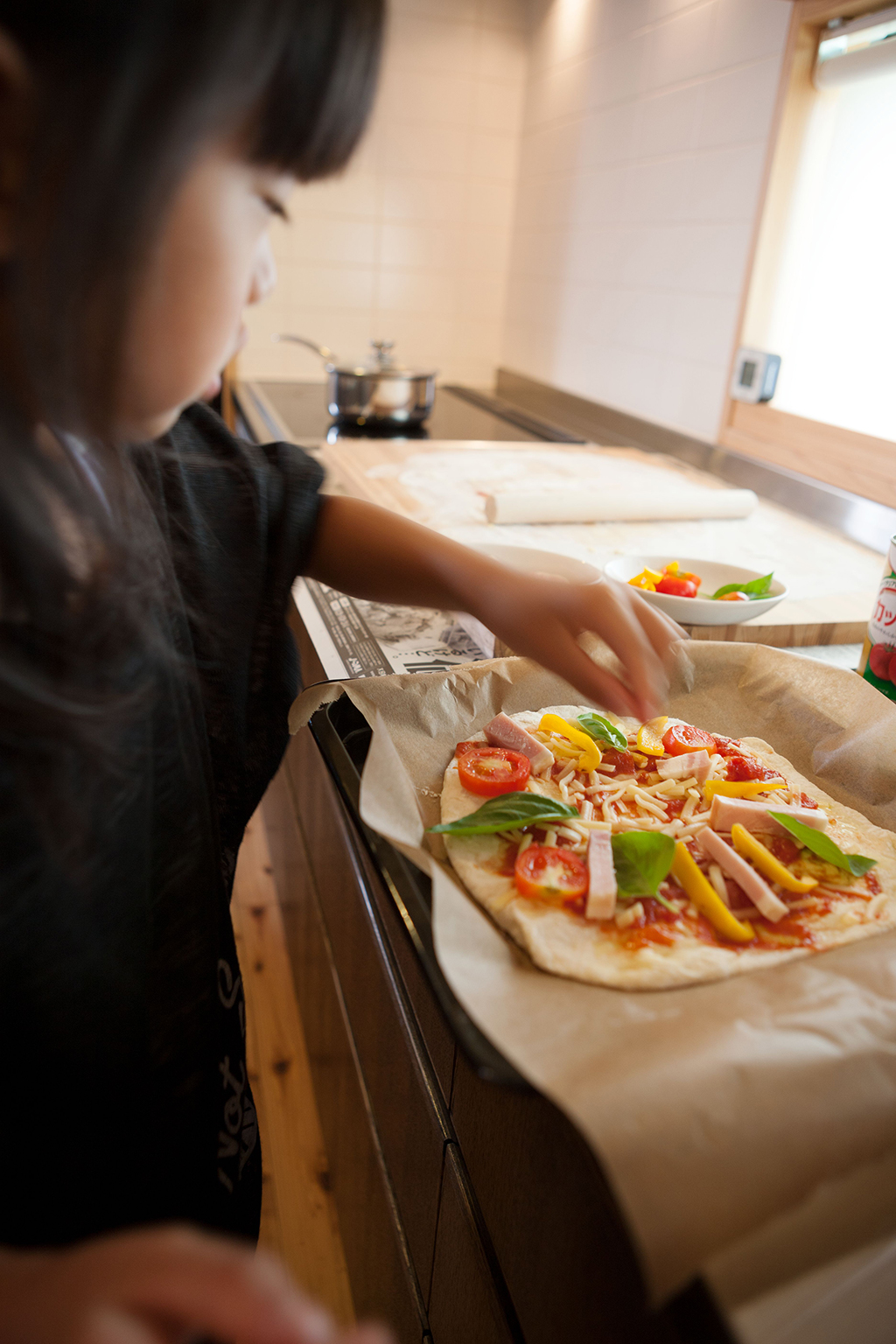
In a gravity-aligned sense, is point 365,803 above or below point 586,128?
below

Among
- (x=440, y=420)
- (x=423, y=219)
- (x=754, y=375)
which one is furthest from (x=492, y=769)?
(x=423, y=219)

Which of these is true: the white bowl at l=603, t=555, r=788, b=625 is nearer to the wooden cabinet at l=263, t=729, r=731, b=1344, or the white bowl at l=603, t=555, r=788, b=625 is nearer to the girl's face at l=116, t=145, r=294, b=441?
the wooden cabinet at l=263, t=729, r=731, b=1344

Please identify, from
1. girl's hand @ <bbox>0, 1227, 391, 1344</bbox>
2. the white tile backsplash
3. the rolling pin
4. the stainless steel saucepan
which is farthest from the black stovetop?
girl's hand @ <bbox>0, 1227, 391, 1344</bbox>

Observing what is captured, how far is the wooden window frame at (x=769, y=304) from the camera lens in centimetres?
148

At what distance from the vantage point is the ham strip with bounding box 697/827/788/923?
1.92ft

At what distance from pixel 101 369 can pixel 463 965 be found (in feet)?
1.18

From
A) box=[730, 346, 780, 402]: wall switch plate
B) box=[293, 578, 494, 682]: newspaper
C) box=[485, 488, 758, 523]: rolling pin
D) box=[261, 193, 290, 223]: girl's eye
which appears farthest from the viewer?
box=[730, 346, 780, 402]: wall switch plate

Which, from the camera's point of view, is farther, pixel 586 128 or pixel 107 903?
pixel 586 128

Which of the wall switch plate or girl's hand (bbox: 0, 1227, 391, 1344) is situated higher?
the wall switch plate

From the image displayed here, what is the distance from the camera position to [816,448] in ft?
5.29

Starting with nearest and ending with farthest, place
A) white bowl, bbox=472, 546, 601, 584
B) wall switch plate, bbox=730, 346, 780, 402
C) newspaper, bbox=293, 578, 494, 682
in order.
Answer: newspaper, bbox=293, 578, 494, 682, white bowl, bbox=472, 546, 601, 584, wall switch plate, bbox=730, 346, 780, 402

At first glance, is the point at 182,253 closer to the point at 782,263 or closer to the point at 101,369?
the point at 101,369

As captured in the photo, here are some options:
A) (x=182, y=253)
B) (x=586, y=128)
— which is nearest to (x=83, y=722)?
(x=182, y=253)

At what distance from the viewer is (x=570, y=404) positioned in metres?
2.53
